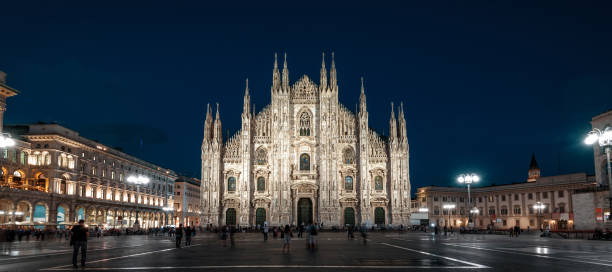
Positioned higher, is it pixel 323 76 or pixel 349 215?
pixel 323 76

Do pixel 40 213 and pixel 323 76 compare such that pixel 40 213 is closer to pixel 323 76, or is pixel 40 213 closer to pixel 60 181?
pixel 60 181

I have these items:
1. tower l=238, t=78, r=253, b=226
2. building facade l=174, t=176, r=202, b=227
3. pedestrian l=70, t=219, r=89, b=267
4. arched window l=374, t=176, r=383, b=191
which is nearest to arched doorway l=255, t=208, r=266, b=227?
tower l=238, t=78, r=253, b=226

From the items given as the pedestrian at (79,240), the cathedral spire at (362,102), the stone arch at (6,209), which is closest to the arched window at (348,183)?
the cathedral spire at (362,102)

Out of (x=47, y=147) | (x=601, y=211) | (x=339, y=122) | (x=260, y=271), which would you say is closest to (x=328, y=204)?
(x=339, y=122)

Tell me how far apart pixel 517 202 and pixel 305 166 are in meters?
47.5

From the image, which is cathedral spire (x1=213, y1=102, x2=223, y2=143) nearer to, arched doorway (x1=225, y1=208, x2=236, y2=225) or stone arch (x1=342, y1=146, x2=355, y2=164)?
arched doorway (x1=225, y1=208, x2=236, y2=225)

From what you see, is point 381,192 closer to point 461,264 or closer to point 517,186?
point 517,186

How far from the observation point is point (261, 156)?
72.0 m

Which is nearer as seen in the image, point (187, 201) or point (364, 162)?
point (364, 162)

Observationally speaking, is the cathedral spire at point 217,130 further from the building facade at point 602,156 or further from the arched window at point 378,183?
the building facade at point 602,156

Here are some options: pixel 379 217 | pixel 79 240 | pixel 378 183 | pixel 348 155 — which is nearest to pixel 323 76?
pixel 348 155

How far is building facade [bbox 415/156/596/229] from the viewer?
8206 centimetres

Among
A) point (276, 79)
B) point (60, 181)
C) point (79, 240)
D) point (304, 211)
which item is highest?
point (276, 79)

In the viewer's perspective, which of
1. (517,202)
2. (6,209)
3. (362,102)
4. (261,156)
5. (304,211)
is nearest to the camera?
(6,209)
